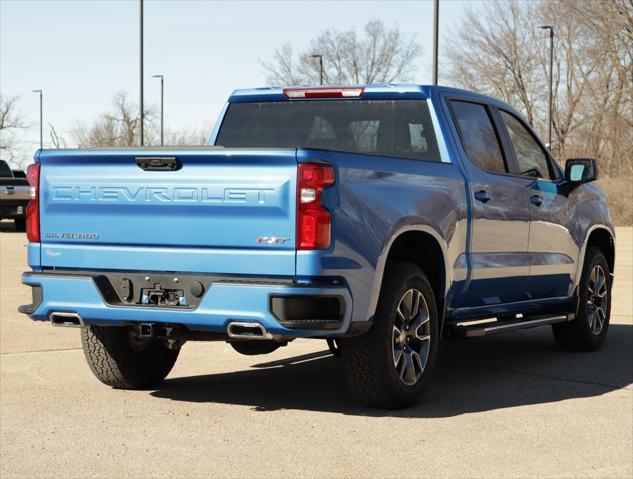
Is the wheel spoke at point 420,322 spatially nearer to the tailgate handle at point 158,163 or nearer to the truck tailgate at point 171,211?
the truck tailgate at point 171,211

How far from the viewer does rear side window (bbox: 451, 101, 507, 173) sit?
8383 millimetres

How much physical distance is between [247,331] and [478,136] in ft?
9.17

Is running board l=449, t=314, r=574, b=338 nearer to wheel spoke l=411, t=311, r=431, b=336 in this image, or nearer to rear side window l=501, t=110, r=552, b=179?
wheel spoke l=411, t=311, r=431, b=336

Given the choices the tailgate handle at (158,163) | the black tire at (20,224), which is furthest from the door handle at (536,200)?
the black tire at (20,224)

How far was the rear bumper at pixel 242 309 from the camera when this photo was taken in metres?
6.45

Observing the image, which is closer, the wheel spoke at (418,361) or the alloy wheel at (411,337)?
the alloy wheel at (411,337)

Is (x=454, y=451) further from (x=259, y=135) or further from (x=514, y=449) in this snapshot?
(x=259, y=135)

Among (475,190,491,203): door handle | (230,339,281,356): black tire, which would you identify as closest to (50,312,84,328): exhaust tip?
(230,339,281,356): black tire

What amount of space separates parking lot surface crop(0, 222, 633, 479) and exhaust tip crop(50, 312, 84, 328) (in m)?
0.52

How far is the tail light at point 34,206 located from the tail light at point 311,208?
178 centimetres

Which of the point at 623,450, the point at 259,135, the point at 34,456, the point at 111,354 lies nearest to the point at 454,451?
the point at 623,450

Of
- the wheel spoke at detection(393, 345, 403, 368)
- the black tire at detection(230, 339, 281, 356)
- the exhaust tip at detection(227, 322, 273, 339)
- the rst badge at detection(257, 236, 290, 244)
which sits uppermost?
the rst badge at detection(257, 236, 290, 244)

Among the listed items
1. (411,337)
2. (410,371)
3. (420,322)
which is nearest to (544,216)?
(420,322)

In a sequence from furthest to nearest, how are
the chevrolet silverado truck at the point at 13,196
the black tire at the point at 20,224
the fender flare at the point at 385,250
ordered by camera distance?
the black tire at the point at 20,224 → the chevrolet silverado truck at the point at 13,196 → the fender flare at the point at 385,250
